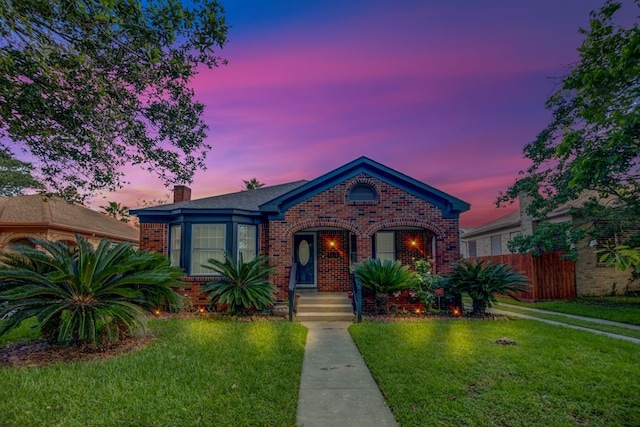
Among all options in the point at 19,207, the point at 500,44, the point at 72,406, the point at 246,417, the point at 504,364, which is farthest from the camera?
the point at 19,207

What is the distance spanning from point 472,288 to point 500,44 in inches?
269

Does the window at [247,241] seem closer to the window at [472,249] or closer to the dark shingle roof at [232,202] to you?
the dark shingle roof at [232,202]

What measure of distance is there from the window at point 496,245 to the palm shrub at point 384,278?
13116mm

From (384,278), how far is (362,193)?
3.22 m

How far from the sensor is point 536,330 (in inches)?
315

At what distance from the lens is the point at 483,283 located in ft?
31.8

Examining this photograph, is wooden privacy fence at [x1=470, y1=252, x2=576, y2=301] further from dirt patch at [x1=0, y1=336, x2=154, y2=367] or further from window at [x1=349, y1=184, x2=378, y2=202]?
dirt patch at [x1=0, y1=336, x2=154, y2=367]

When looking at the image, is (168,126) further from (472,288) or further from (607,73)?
(472,288)

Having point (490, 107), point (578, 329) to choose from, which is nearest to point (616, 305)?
point (578, 329)

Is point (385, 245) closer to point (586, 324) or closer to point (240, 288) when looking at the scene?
point (240, 288)

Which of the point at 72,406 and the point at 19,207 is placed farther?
the point at 19,207

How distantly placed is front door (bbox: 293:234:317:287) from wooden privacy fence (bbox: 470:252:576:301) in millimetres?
8637

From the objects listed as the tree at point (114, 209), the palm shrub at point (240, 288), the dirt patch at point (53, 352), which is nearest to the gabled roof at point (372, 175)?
the palm shrub at point (240, 288)

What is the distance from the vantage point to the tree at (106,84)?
4.71 m
